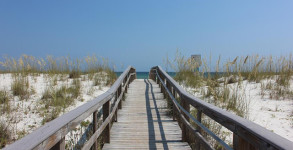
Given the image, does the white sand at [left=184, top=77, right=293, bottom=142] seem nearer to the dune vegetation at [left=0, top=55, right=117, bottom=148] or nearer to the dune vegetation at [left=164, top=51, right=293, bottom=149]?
the dune vegetation at [left=164, top=51, right=293, bottom=149]

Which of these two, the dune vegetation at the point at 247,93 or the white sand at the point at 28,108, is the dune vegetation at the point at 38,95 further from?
the dune vegetation at the point at 247,93

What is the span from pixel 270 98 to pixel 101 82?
6.32 meters

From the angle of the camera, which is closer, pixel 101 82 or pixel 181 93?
pixel 181 93

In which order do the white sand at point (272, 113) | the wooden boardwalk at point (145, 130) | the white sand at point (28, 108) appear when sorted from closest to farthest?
the wooden boardwalk at point (145, 130)
the white sand at point (272, 113)
the white sand at point (28, 108)

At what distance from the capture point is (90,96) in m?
7.56

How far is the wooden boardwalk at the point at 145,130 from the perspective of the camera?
3655 millimetres

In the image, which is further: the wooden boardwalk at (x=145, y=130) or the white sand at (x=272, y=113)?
the white sand at (x=272, y=113)

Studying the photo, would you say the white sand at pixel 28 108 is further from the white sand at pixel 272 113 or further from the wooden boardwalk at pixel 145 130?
the white sand at pixel 272 113

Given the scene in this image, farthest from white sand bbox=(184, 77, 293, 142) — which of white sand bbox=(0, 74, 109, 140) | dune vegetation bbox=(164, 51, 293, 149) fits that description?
white sand bbox=(0, 74, 109, 140)

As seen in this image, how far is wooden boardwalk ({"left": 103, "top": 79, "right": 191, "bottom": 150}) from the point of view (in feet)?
12.0

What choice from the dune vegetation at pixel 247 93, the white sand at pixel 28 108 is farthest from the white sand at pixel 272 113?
the white sand at pixel 28 108

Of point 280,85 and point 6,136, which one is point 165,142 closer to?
point 6,136

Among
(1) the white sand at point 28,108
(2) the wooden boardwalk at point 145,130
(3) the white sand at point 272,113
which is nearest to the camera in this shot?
(2) the wooden boardwalk at point 145,130

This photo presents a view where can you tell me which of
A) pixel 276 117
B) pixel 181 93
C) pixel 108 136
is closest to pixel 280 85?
pixel 276 117
